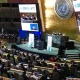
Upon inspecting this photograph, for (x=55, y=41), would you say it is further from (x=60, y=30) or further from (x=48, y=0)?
(x=48, y=0)

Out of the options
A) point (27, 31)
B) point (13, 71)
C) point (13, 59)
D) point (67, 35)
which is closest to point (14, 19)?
point (27, 31)

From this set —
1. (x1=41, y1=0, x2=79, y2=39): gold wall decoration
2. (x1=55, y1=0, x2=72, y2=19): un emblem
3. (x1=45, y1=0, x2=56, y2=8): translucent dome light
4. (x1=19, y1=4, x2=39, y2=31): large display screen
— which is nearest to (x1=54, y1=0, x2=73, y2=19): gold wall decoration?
(x1=55, y1=0, x2=72, y2=19): un emblem

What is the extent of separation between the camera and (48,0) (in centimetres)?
3234

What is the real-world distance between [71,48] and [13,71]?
12.2 metres

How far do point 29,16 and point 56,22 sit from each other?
297cm

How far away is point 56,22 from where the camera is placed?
104 feet

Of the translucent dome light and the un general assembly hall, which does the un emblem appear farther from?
the translucent dome light

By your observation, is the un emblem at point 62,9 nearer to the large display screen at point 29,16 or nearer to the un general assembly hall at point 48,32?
the un general assembly hall at point 48,32

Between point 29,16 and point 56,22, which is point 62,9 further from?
point 29,16

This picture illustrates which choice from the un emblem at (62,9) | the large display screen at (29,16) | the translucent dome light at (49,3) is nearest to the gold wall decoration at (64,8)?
the un emblem at (62,9)

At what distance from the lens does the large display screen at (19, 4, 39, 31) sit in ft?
105

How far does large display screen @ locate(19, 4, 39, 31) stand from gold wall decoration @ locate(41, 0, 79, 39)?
4.21 feet

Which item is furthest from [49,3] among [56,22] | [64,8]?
[64,8]

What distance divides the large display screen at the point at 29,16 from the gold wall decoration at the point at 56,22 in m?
1.28
